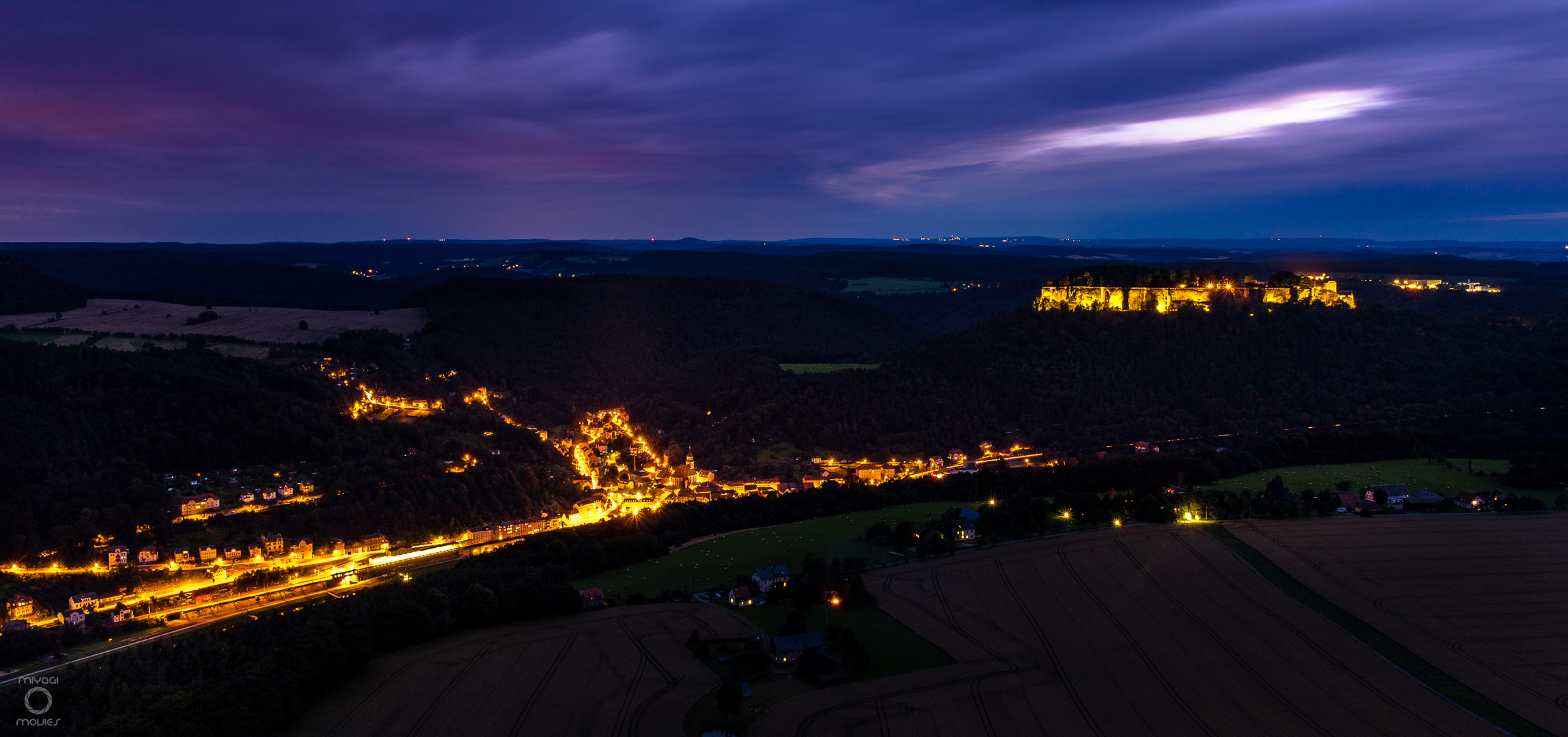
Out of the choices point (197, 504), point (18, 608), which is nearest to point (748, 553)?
point (197, 504)

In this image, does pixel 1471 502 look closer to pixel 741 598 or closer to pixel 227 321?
pixel 741 598

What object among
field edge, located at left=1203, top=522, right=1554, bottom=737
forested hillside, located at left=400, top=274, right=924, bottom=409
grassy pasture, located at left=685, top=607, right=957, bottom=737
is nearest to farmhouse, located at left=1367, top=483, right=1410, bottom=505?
field edge, located at left=1203, top=522, right=1554, bottom=737

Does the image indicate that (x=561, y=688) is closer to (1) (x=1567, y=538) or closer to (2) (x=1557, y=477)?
(1) (x=1567, y=538)

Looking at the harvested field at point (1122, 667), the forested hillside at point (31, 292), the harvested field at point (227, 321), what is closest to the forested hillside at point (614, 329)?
the harvested field at point (227, 321)

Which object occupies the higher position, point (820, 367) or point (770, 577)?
point (820, 367)

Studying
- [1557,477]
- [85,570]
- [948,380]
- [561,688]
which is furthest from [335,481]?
[1557,477]
